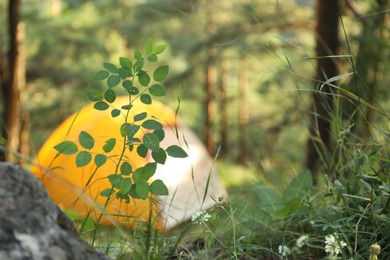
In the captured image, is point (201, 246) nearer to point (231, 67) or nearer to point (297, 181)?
point (297, 181)

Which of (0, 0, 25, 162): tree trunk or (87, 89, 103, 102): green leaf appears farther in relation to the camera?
(0, 0, 25, 162): tree trunk

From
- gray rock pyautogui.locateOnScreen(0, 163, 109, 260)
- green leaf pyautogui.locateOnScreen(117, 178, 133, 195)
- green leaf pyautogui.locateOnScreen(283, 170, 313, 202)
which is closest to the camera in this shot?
gray rock pyautogui.locateOnScreen(0, 163, 109, 260)

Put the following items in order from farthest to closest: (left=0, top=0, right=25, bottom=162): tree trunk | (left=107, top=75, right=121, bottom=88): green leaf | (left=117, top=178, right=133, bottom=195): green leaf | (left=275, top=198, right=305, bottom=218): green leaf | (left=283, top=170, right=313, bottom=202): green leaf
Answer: (left=0, top=0, right=25, bottom=162): tree trunk, (left=283, top=170, right=313, bottom=202): green leaf, (left=275, top=198, right=305, bottom=218): green leaf, (left=107, top=75, right=121, bottom=88): green leaf, (left=117, top=178, right=133, bottom=195): green leaf

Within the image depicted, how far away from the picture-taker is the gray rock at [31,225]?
0.98m

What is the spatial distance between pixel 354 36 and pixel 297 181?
3566mm

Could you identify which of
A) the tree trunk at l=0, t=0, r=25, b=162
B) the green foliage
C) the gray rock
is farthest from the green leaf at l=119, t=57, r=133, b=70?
the tree trunk at l=0, t=0, r=25, b=162

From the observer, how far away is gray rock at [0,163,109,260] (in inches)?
38.4

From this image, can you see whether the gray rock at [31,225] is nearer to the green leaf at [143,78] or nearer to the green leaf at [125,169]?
the green leaf at [125,169]

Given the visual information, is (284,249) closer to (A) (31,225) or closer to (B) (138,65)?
(A) (31,225)

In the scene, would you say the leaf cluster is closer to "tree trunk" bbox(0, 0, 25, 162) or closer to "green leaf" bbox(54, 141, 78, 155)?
"green leaf" bbox(54, 141, 78, 155)

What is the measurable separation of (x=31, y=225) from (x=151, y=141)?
437 mm

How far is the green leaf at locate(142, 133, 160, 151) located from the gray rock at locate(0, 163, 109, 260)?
0.32 meters

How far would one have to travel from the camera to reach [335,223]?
53.5 inches

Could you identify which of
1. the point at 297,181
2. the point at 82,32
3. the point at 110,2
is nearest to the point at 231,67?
the point at 110,2
